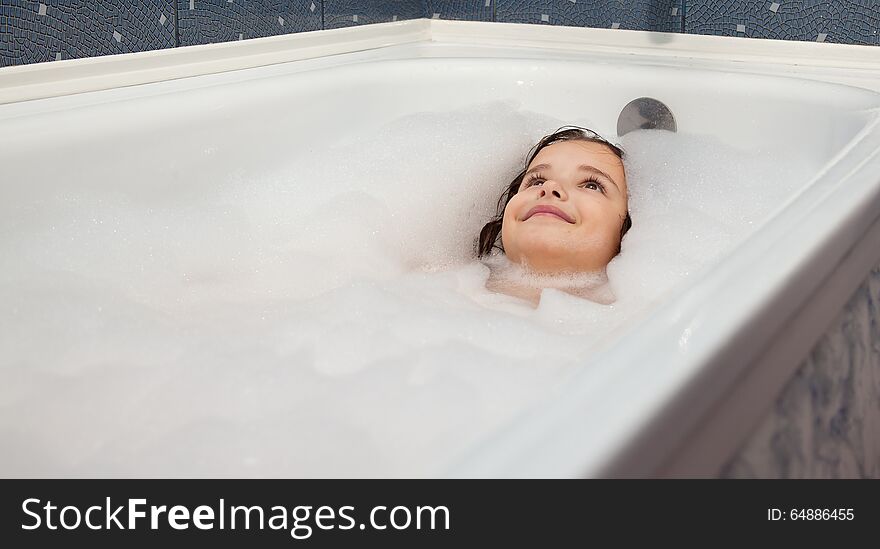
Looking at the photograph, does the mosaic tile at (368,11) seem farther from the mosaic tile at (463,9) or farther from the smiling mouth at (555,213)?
the smiling mouth at (555,213)

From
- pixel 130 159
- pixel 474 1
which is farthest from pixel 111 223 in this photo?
pixel 474 1

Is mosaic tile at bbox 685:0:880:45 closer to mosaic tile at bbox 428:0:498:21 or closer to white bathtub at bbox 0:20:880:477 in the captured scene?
white bathtub at bbox 0:20:880:477

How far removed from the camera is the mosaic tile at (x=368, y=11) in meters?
1.74

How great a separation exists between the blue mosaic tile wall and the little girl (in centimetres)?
61

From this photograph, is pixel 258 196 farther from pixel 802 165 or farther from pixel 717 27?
pixel 717 27

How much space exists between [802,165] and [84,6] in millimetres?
1078

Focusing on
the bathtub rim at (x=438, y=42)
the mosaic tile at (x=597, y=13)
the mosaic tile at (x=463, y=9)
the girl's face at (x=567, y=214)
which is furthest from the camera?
the mosaic tile at (x=463, y=9)

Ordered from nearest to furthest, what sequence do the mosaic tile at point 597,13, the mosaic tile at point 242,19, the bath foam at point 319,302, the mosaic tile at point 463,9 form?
1. the bath foam at point 319,302
2. the mosaic tile at point 242,19
3. the mosaic tile at point 597,13
4. the mosaic tile at point 463,9

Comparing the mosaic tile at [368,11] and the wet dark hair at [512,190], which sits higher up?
the mosaic tile at [368,11]

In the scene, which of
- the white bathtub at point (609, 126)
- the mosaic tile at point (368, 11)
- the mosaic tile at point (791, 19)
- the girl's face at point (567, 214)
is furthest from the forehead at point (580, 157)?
the mosaic tile at point (368, 11)

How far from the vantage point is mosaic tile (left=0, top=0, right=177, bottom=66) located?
1.16 metres

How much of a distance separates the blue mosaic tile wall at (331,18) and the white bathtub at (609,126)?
0.08 ft

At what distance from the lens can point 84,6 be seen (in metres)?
1.24

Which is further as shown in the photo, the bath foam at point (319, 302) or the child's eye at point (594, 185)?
the child's eye at point (594, 185)
